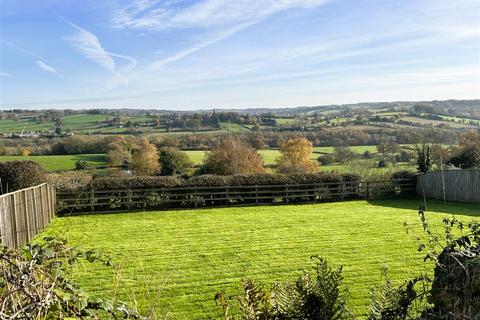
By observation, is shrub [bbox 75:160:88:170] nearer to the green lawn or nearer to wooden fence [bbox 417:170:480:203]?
the green lawn

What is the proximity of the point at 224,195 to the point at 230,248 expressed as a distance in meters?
7.84

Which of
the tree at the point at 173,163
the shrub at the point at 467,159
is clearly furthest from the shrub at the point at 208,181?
the shrub at the point at 467,159

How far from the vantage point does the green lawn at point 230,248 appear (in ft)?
19.7

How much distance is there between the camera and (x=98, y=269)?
7.25m

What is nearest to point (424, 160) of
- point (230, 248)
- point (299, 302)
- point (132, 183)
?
point (132, 183)

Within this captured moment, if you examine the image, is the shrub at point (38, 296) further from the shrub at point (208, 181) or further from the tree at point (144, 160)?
the tree at point (144, 160)

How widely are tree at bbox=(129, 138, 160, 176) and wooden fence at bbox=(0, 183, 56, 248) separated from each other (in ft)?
57.1

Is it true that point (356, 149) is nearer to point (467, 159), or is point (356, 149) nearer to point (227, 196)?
point (467, 159)

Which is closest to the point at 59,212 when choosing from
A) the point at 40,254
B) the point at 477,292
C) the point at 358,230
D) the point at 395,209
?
the point at 358,230

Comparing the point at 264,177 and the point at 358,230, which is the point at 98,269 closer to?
the point at 358,230

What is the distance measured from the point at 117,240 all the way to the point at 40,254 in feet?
26.9

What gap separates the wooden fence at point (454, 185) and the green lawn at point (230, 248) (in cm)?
231

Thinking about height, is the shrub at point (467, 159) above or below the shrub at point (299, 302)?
below

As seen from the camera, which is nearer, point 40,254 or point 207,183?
point 40,254
